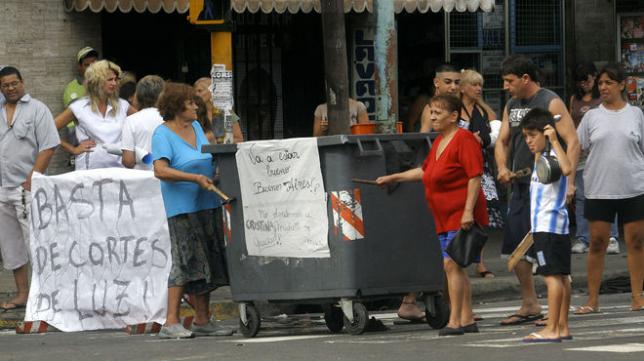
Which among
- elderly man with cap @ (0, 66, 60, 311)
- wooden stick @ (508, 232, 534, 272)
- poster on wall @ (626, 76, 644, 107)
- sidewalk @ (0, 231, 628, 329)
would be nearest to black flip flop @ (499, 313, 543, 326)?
wooden stick @ (508, 232, 534, 272)

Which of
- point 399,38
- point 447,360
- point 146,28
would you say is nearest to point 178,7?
point 146,28

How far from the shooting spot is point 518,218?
436 inches

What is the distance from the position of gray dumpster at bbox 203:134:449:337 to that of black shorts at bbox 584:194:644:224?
1.59 meters

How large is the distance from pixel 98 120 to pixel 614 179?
159 inches

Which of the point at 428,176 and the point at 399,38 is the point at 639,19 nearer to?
the point at 399,38

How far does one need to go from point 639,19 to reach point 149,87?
29.4 ft

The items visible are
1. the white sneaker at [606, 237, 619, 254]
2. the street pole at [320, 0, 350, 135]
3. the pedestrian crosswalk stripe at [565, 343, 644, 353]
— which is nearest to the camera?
the pedestrian crosswalk stripe at [565, 343, 644, 353]

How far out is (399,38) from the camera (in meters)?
19.5

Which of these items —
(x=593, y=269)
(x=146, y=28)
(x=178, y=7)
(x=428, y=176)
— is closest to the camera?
(x=428, y=176)

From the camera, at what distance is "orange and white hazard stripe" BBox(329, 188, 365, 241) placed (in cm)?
1052

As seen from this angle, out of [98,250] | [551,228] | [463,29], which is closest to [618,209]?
[551,228]

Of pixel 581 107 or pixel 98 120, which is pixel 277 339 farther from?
pixel 581 107

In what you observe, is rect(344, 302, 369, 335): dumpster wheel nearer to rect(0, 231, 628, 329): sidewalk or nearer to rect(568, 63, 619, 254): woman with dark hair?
rect(0, 231, 628, 329): sidewalk

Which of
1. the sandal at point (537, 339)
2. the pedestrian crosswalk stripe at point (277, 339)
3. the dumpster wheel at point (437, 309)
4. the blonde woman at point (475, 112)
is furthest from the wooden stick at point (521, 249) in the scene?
the blonde woman at point (475, 112)
